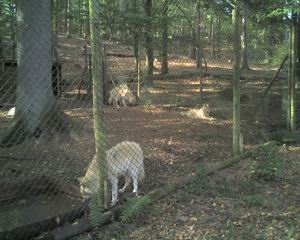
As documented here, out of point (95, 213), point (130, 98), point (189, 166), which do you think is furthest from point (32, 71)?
point (130, 98)

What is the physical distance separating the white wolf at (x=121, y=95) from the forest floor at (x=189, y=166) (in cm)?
53

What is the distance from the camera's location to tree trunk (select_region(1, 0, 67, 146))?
8.21m

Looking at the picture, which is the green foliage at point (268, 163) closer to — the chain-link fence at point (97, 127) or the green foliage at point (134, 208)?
the chain-link fence at point (97, 127)

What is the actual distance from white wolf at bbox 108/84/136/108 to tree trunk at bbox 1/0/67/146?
17.4ft

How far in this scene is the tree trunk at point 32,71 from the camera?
26.9ft

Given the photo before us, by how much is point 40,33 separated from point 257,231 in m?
5.57

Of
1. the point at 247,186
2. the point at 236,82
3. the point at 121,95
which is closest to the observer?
the point at 247,186

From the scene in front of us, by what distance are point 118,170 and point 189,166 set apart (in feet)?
5.46

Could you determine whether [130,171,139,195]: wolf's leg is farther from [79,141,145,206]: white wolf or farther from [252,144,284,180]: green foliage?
[252,144,284,180]: green foliage

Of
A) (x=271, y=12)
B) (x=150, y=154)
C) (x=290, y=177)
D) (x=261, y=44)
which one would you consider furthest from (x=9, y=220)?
(x=261, y=44)

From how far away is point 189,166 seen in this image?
716 cm

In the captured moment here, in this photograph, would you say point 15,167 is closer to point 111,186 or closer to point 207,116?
point 111,186

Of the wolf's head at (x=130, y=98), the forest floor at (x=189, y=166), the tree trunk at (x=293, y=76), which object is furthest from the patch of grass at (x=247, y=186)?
the wolf's head at (x=130, y=98)

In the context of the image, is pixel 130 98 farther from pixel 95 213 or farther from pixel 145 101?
pixel 95 213
